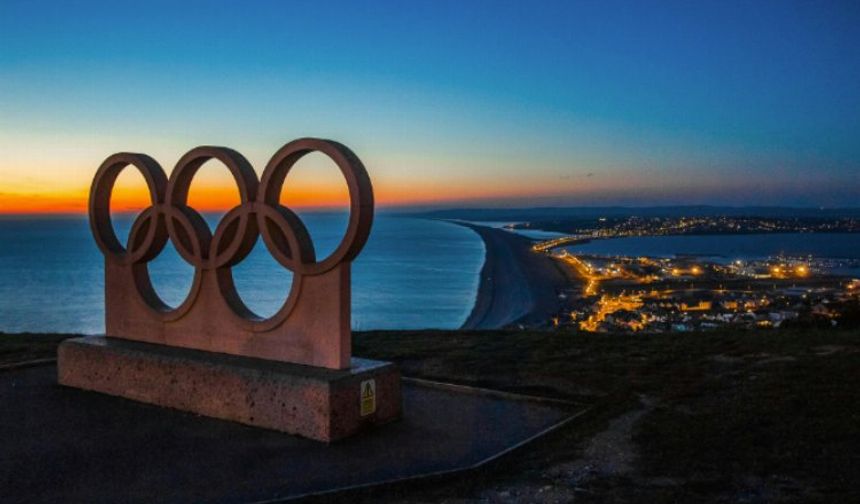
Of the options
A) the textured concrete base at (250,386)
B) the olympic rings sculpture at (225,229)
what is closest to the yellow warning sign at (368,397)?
the textured concrete base at (250,386)

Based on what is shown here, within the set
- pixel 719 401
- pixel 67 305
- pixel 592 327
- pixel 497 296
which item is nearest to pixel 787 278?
pixel 497 296

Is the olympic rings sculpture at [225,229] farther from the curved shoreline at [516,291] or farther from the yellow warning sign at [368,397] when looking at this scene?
the curved shoreline at [516,291]

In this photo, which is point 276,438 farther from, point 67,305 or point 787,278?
point 787,278

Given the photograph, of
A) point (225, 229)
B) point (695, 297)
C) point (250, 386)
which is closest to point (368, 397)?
point (250, 386)

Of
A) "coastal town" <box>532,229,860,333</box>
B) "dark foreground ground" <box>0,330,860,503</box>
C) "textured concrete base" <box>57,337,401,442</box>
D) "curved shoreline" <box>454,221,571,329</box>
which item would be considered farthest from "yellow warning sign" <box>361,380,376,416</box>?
"curved shoreline" <box>454,221,571,329</box>

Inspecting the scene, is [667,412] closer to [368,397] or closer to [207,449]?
[368,397]

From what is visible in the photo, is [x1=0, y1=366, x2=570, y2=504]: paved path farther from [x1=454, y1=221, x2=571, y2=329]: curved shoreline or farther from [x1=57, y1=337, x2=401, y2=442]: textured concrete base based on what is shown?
[x1=454, y1=221, x2=571, y2=329]: curved shoreline

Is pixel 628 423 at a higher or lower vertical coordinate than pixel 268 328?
lower

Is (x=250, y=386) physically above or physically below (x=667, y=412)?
above
